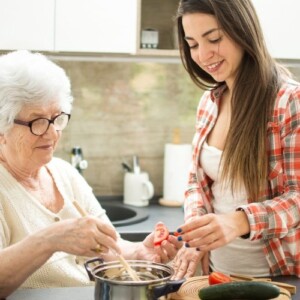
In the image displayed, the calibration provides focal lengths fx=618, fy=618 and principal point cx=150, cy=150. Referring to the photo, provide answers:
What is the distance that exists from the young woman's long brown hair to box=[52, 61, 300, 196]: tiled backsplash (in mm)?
1195

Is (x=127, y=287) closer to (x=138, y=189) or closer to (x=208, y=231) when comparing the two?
(x=208, y=231)

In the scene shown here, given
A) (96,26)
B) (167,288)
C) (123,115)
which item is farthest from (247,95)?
(123,115)

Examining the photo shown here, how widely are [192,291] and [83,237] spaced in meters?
0.30

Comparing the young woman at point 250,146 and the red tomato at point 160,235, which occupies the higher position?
the young woman at point 250,146

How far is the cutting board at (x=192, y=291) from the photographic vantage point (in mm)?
1479

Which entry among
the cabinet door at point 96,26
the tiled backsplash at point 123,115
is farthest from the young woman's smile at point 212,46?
the tiled backsplash at point 123,115

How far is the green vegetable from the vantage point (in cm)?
A: 141

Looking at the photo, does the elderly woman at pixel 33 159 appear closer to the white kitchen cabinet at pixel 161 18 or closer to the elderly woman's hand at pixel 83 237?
the elderly woman's hand at pixel 83 237

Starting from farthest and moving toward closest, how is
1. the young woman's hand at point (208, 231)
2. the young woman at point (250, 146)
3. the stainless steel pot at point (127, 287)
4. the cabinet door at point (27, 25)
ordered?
the cabinet door at point (27, 25), the young woman at point (250, 146), the young woman's hand at point (208, 231), the stainless steel pot at point (127, 287)

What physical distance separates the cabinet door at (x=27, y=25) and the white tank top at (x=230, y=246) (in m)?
0.94

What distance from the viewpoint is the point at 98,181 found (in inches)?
121

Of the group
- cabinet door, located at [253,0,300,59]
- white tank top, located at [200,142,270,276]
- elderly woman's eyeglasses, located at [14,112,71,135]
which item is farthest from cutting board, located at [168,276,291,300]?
cabinet door, located at [253,0,300,59]

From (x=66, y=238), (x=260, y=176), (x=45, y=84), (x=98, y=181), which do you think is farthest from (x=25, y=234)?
(x=98, y=181)

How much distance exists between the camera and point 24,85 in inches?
69.1
